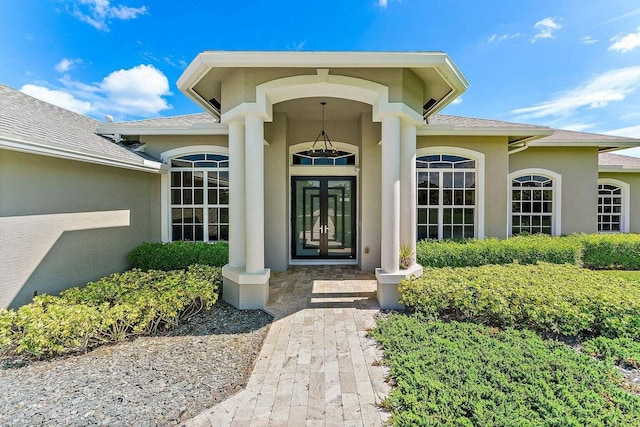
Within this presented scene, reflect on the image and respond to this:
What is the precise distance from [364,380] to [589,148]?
1133 cm

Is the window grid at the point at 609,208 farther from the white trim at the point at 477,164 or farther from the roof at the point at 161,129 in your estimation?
the roof at the point at 161,129

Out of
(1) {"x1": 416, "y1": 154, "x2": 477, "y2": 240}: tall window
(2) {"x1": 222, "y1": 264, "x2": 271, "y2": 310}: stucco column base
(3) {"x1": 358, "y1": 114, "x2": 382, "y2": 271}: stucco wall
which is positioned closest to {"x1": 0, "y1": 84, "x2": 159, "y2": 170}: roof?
(2) {"x1": 222, "y1": 264, "x2": 271, "y2": 310}: stucco column base

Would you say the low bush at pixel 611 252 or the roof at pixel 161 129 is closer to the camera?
the roof at pixel 161 129

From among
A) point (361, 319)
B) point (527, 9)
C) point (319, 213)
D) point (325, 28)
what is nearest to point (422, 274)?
point (361, 319)

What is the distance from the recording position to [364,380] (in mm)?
3311

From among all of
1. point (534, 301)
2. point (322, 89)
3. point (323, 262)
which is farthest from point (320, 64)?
point (323, 262)

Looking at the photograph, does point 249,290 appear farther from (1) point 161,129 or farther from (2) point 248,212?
(1) point 161,129

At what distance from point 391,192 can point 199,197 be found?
19.6ft

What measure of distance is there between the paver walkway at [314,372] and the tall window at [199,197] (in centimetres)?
376

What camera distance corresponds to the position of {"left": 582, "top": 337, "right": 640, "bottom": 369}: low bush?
3654mm

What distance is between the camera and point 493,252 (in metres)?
7.56

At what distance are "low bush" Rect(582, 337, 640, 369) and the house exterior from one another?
106 inches

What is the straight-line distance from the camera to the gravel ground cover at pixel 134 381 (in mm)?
2740

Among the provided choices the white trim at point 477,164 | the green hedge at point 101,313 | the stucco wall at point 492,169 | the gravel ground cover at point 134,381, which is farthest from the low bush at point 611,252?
the green hedge at point 101,313
